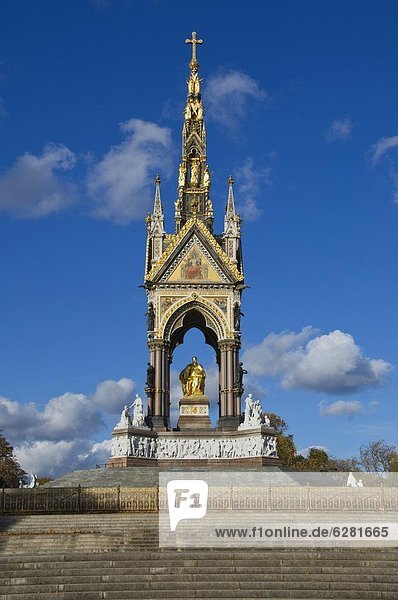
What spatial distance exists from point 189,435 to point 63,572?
20395 millimetres

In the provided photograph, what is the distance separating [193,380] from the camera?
42.2 m

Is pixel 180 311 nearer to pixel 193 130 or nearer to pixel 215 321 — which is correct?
pixel 215 321

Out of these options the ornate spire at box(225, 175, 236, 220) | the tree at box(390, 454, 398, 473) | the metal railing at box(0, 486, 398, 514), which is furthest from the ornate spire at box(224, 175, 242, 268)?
the tree at box(390, 454, 398, 473)

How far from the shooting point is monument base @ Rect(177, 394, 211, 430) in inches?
1617

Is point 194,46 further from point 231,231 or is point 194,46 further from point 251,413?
point 251,413

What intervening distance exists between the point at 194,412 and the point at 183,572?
22.3 m

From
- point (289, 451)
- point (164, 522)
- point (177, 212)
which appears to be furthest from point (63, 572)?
point (289, 451)

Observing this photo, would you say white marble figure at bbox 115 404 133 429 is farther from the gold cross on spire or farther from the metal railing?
the gold cross on spire

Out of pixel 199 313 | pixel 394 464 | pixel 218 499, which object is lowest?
pixel 218 499

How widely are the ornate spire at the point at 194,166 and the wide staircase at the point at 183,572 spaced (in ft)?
83.6

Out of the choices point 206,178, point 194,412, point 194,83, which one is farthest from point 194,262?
point 194,83

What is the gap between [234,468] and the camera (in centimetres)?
3641

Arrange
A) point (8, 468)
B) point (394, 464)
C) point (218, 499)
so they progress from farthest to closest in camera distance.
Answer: point (394, 464) < point (8, 468) < point (218, 499)

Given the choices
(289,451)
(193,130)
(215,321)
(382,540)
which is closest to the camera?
(382,540)
